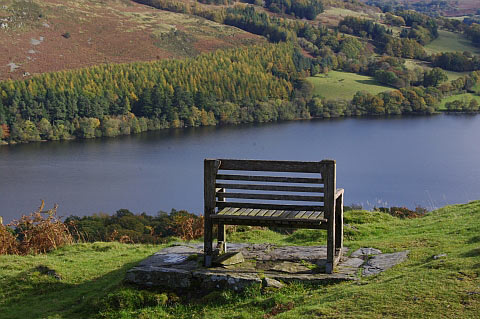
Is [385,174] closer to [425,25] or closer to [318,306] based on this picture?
[318,306]

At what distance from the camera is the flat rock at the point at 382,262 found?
9117 mm

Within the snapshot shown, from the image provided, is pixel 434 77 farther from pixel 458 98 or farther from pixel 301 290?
pixel 301 290

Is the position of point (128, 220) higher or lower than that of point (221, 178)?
lower

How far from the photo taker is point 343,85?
125m

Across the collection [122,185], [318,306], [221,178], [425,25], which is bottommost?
[122,185]

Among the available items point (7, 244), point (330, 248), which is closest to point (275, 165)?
point (330, 248)

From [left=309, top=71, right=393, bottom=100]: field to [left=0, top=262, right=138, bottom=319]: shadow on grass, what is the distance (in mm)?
110989

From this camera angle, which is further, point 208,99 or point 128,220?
point 208,99

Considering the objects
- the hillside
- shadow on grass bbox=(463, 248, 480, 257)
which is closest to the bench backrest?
shadow on grass bbox=(463, 248, 480, 257)

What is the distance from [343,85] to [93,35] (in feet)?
195

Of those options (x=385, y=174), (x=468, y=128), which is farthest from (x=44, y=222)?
(x=468, y=128)

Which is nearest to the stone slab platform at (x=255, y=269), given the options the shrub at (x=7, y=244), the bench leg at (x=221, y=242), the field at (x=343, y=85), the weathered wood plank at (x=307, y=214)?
the bench leg at (x=221, y=242)

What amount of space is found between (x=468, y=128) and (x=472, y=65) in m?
51.0

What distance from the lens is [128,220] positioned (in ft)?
102
